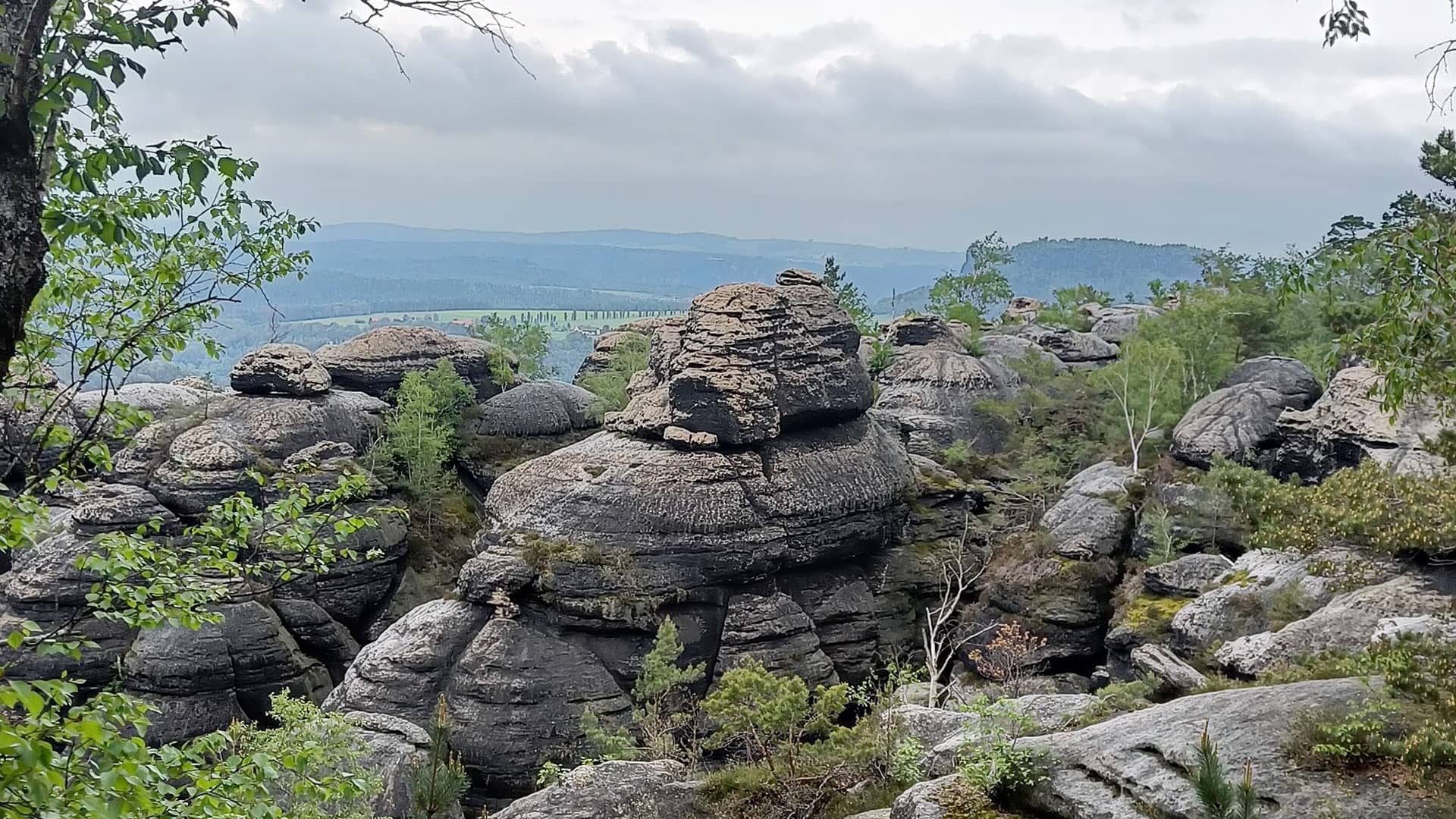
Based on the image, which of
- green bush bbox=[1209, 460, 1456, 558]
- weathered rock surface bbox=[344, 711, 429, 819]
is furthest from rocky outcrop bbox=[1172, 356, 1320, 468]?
weathered rock surface bbox=[344, 711, 429, 819]

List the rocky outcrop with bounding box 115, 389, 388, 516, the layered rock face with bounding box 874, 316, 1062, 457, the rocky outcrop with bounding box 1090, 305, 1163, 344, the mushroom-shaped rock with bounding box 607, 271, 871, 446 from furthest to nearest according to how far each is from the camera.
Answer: the rocky outcrop with bounding box 1090, 305, 1163, 344 < the layered rock face with bounding box 874, 316, 1062, 457 < the rocky outcrop with bounding box 115, 389, 388, 516 < the mushroom-shaped rock with bounding box 607, 271, 871, 446

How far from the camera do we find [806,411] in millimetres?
27234

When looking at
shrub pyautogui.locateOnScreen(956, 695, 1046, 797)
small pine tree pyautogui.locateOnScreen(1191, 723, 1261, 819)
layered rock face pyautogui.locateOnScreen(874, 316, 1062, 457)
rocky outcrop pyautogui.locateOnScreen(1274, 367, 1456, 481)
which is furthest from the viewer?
layered rock face pyautogui.locateOnScreen(874, 316, 1062, 457)

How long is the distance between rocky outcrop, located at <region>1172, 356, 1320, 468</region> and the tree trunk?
2630 centimetres

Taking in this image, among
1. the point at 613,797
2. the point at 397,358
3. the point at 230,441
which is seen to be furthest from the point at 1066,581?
the point at 397,358

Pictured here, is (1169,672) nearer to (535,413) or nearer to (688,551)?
(688,551)

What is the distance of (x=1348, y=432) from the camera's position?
22.7 m

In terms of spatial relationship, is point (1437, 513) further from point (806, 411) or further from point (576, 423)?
point (576, 423)

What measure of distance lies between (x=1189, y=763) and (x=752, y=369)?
19.6 m

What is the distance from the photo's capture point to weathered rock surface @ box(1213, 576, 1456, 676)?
12.4 m

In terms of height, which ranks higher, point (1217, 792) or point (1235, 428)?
point (1217, 792)

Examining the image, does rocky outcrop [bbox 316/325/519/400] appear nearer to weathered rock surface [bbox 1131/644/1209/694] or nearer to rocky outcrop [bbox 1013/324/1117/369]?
rocky outcrop [bbox 1013/324/1117/369]

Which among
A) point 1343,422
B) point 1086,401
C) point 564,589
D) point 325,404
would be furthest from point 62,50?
point 1086,401

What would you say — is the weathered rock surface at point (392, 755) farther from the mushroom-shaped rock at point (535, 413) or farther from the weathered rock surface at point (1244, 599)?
the mushroom-shaped rock at point (535, 413)
